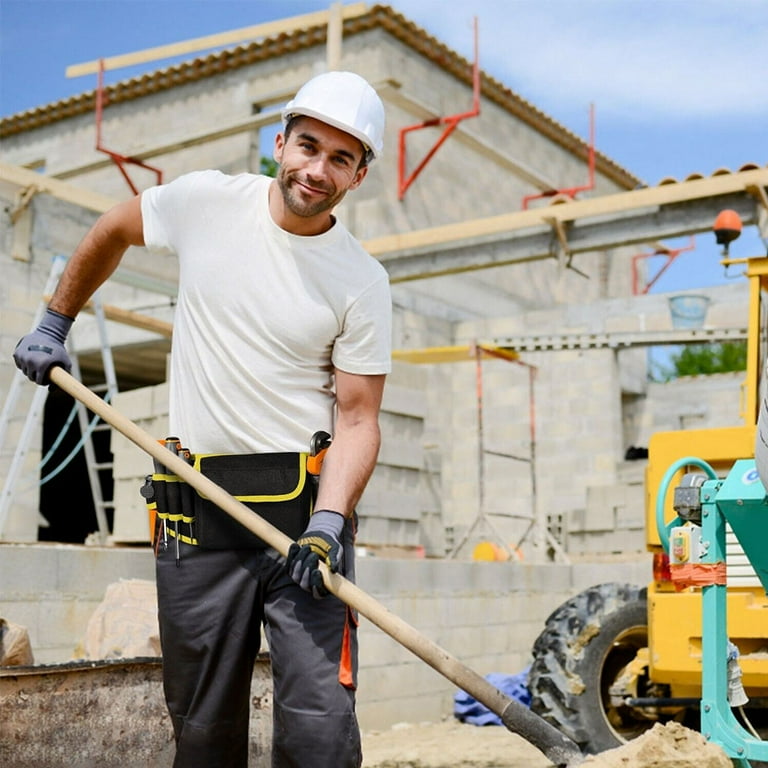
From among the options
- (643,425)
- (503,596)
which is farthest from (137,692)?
(643,425)

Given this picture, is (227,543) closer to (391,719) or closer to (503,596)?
(391,719)

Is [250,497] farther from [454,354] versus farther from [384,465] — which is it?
[454,354]

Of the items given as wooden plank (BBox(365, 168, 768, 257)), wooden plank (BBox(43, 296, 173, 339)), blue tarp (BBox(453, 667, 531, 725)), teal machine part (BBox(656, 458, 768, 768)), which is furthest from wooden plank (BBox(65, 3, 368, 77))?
teal machine part (BBox(656, 458, 768, 768))

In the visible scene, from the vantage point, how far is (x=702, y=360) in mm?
35000

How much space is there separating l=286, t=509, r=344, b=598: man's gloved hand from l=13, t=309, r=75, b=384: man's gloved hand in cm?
86

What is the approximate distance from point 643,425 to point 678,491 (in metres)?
12.9

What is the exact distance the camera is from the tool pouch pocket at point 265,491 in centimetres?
264

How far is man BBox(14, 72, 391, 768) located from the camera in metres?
2.56

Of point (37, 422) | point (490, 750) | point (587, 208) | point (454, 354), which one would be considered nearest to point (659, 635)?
point (490, 750)

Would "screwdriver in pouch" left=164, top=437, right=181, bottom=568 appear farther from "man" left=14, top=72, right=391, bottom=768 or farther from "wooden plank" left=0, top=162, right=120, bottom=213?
"wooden plank" left=0, top=162, right=120, bottom=213

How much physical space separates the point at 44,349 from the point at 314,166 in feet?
2.90

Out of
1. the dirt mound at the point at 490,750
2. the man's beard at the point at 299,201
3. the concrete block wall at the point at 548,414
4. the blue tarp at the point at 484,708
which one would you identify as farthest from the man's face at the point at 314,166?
the concrete block wall at the point at 548,414

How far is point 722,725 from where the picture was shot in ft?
11.6

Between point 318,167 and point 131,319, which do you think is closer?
point 318,167
